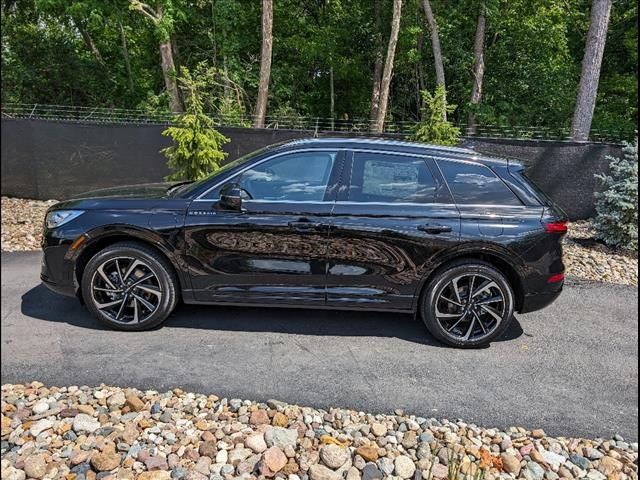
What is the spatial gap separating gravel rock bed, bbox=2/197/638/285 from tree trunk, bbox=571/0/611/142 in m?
3.68

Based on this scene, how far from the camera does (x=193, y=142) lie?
7547mm

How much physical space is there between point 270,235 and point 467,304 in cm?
175

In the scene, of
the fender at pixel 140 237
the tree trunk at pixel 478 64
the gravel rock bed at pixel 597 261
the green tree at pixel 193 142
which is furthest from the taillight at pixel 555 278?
the tree trunk at pixel 478 64

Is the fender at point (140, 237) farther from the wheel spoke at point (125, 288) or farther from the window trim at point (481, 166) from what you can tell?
the window trim at point (481, 166)

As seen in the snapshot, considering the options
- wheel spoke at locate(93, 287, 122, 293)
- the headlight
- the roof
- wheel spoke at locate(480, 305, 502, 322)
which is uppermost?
the roof

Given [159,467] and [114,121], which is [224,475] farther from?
[114,121]

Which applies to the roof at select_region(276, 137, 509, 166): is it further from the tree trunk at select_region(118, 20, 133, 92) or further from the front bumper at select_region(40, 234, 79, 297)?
the tree trunk at select_region(118, 20, 133, 92)

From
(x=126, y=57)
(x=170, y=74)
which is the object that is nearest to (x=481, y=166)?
(x=170, y=74)

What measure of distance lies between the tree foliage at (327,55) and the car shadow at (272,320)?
1303 cm

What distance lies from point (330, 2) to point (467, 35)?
5897mm

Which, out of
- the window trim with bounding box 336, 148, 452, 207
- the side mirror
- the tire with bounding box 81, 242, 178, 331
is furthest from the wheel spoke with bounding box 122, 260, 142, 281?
the window trim with bounding box 336, 148, 452, 207

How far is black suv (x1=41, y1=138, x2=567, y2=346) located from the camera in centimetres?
374

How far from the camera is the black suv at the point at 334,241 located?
374 centimetres

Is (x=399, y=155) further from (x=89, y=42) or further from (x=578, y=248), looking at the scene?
(x=89, y=42)
